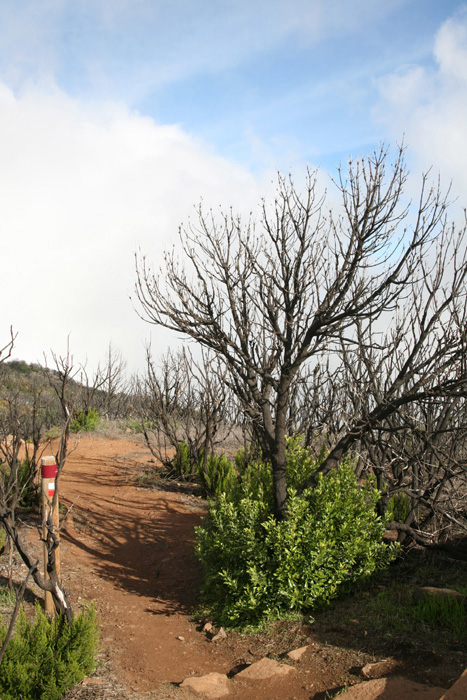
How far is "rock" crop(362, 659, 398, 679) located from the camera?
3.90 m

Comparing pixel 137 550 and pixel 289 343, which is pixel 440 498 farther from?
pixel 137 550

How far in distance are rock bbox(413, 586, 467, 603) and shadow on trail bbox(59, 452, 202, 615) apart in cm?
240

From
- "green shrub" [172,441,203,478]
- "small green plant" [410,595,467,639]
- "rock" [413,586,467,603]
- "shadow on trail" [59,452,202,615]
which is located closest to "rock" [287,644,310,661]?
"small green plant" [410,595,467,639]

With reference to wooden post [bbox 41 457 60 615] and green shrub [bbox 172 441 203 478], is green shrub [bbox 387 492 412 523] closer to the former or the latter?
wooden post [bbox 41 457 60 615]

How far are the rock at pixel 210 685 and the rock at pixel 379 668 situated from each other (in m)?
1.01

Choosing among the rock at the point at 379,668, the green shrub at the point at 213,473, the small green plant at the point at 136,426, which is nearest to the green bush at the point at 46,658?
the rock at the point at 379,668

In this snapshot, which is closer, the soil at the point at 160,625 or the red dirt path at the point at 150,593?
the soil at the point at 160,625

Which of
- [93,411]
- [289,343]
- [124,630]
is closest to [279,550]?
[124,630]

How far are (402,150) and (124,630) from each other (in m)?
5.53

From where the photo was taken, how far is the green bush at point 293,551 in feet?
16.4

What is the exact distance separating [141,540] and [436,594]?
4.58 m

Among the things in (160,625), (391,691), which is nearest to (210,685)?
(391,691)

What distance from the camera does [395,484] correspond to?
20.8 feet

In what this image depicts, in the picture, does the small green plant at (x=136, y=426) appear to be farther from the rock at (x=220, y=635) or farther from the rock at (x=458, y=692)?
the rock at (x=458, y=692)
